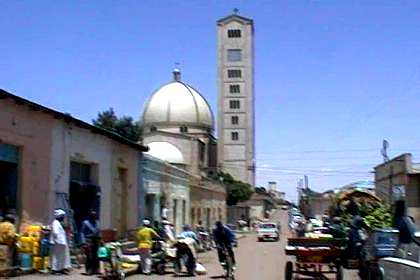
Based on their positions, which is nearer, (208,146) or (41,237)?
(41,237)

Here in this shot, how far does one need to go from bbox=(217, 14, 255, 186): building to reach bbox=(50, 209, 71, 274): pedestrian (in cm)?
9527

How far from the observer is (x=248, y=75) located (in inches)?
4486

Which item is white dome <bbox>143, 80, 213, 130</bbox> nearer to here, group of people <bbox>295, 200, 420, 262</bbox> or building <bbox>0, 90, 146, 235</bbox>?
group of people <bbox>295, 200, 420, 262</bbox>

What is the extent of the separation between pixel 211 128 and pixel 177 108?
20.7 ft

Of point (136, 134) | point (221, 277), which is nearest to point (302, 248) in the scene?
point (221, 277)

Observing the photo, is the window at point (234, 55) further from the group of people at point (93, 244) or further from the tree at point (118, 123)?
the group of people at point (93, 244)

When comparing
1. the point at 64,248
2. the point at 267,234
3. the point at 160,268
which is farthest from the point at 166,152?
the point at 64,248

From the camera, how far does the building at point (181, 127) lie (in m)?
79.8

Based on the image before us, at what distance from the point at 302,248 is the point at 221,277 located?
3838 millimetres

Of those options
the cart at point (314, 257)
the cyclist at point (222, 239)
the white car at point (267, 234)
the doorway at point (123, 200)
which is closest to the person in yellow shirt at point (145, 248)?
the cyclist at point (222, 239)

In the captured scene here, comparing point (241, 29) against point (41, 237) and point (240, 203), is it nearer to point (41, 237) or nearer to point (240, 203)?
point (240, 203)

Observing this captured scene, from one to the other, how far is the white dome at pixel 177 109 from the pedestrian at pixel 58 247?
75718 millimetres

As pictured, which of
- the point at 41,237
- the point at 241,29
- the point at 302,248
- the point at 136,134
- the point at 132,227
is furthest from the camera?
the point at 241,29

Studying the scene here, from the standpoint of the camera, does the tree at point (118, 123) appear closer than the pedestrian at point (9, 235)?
No
